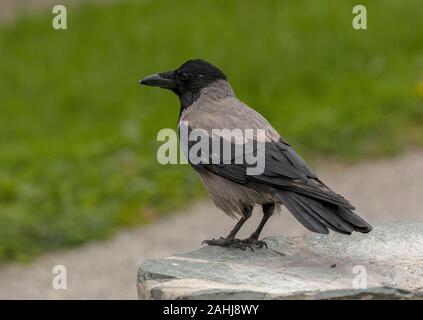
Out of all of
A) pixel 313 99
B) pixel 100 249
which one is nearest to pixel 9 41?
pixel 313 99

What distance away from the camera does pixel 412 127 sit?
32.1ft

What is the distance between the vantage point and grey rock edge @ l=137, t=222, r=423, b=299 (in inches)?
181

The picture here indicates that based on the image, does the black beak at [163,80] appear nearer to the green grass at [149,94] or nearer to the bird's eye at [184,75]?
the bird's eye at [184,75]

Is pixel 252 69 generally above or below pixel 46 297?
above

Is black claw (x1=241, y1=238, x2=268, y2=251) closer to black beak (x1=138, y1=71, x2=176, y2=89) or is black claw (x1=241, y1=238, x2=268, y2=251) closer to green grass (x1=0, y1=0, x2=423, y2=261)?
black beak (x1=138, y1=71, x2=176, y2=89)

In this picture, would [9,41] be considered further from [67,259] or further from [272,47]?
[67,259]

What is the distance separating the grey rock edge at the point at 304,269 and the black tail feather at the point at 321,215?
0.23 meters

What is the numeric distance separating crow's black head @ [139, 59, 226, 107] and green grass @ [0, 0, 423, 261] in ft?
8.12

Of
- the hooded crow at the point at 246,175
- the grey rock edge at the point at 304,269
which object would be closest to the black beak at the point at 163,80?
the hooded crow at the point at 246,175

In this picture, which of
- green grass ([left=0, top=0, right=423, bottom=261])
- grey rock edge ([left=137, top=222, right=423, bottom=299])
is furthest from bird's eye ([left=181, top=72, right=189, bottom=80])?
green grass ([left=0, top=0, right=423, bottom=261])

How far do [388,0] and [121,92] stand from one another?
3.59 meters

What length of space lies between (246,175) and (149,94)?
213 inches

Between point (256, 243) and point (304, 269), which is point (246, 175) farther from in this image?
point (304, 269)
